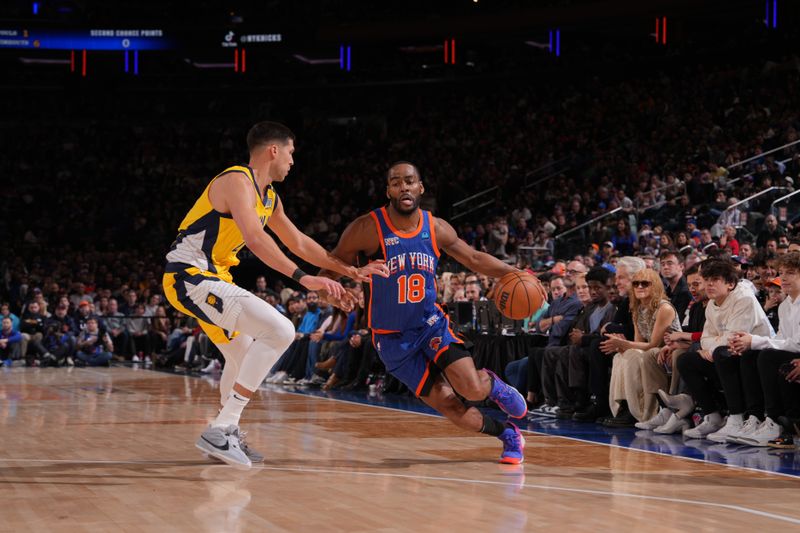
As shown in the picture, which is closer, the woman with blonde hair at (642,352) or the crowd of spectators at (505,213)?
the woman with blonde hair at (642,352)

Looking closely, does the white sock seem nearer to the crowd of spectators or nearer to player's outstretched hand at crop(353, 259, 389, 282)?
player's outstretched hand at crop(353, 259, 389, 282)

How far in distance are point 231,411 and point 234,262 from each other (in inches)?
36.2

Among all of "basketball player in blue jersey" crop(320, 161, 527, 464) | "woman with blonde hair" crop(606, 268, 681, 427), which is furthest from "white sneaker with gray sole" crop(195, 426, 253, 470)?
"woman with blonde hair" crop(606, 268, 681, 427)

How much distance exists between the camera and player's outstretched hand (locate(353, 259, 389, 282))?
210 inches

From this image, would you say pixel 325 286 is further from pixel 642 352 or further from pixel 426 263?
pixel 642 352

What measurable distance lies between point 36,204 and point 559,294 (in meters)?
21.6

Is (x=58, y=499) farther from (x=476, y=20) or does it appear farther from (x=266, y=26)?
(x=266, y=26)

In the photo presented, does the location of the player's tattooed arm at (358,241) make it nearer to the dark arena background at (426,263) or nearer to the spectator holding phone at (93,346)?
the dark arena background at (426,263)

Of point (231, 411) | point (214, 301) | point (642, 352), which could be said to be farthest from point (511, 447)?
point (642, 352)

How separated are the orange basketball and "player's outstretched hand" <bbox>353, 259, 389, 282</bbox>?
0.84 meters

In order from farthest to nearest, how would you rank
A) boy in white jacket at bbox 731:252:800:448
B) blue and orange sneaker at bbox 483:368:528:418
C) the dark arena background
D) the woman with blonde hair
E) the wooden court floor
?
the woman with blonde hair → boy in white jacket at bbox 731:252:800:448 → blue and orange sneaker at bbox 483:368:528:418 → the dark arena background → the wooden court floor

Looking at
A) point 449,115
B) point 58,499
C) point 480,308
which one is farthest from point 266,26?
point 58,499

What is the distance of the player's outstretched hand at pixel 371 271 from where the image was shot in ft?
17.5

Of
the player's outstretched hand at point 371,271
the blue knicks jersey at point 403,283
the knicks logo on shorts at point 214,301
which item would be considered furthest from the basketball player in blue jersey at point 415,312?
the knicks logo on shorts at point 214,301
